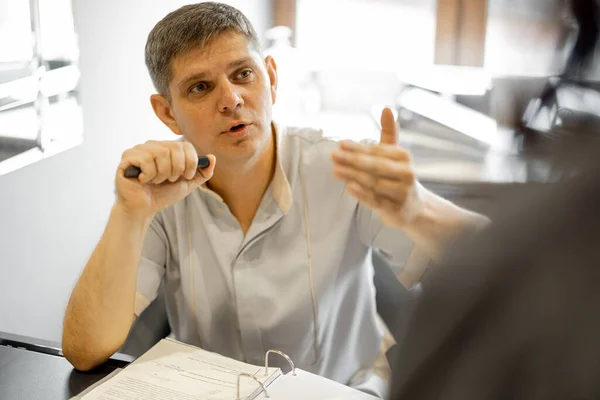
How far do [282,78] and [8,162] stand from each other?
2.03m

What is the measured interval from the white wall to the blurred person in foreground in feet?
5.83

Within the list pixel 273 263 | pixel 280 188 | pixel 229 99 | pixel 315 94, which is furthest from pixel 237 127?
pixel 315 94

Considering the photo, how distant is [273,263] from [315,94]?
2.55m

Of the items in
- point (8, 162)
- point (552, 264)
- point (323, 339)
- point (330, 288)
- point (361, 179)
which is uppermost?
point (552, 264)

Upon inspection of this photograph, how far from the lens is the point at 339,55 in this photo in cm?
385

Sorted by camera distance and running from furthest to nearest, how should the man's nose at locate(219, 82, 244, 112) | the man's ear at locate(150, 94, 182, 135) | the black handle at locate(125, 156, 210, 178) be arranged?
the man's ear at locate(150, 94, 182, 135) → the man's nose at locate(219, 82, 244, 112) → the black handle at locate(125, 156, 210, 178)

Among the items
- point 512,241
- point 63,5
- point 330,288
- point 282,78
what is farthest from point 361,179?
point 282,78

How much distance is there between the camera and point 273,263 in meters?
1.44

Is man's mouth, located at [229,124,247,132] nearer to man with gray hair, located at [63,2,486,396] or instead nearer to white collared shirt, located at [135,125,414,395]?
man with gray hair, located at [63,2,486,396]

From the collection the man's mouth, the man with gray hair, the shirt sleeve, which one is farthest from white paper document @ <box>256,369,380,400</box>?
the man's mouth

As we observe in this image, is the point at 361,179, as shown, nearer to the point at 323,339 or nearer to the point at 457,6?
the point at 323,339

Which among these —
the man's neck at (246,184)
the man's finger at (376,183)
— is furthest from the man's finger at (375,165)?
the man's neck at (246,184)

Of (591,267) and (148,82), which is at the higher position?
(591,267)

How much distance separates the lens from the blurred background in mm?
306
